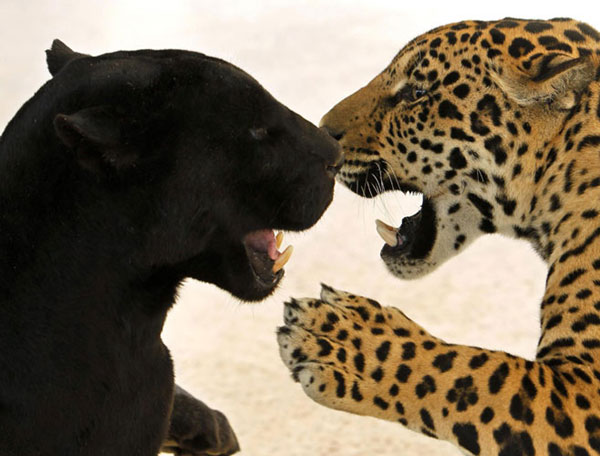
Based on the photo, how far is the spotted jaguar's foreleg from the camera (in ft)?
8.05

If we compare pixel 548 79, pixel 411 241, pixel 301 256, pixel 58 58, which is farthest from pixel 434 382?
pixel 301 256

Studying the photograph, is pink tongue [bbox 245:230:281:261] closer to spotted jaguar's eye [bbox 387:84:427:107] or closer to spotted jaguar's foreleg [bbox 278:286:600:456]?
spotted jaguar's foreleg [bbox 278:286:600:456]

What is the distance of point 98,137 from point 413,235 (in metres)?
1.50

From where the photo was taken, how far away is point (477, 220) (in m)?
2.98

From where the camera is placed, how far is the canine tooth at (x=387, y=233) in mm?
3123

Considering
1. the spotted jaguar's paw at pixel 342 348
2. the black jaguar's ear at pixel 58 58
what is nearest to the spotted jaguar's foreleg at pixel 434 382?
the spotted jaguar's paw at pixel 342 348

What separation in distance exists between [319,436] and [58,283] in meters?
1.78

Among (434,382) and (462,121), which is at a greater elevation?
(462,121)

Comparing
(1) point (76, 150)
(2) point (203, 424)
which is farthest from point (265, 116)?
(2) point (203, 424)

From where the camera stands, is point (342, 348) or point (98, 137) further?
point (342, 348)

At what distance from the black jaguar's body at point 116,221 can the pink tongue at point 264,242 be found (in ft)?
0.13

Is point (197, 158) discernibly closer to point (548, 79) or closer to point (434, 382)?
point (434, 382)

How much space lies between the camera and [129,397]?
2092mm

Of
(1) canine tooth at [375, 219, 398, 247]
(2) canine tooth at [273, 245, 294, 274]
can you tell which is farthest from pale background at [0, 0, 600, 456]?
(2) canine tooth at [273, 245, 294, 274]
